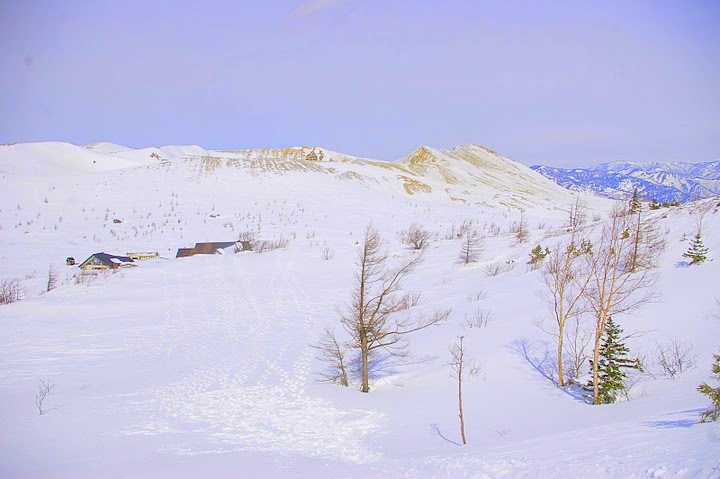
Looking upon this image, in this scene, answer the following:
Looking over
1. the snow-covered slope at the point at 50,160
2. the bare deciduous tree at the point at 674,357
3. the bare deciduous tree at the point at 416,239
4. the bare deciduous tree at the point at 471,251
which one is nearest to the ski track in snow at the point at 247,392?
the bare deciduous tree at the point at 674,357

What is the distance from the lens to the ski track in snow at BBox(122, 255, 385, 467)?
14164 millimetres

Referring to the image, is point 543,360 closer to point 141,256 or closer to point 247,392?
point 247,392

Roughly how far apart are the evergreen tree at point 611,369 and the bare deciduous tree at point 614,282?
8.2 inches

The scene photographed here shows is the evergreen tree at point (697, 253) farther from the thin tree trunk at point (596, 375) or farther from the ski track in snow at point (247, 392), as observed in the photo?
the ski track in snow at point (247, 392)

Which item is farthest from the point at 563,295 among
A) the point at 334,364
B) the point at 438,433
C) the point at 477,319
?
the point at 334,364

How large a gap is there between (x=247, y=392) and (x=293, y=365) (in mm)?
3425

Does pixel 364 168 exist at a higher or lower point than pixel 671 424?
higher

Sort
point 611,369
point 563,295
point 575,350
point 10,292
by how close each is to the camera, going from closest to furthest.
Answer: point 611,369 < point 575,350 < point 563,295 < point 10,292

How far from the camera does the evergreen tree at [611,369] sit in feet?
48.5

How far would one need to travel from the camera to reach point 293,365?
21.8 m

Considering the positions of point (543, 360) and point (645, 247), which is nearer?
point (543, 360)

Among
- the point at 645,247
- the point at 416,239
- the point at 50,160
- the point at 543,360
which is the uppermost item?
the point at 50,160

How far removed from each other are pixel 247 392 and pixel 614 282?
42.2 feet

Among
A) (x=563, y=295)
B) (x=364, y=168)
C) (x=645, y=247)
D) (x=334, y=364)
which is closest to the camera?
(x=563, y=295)
